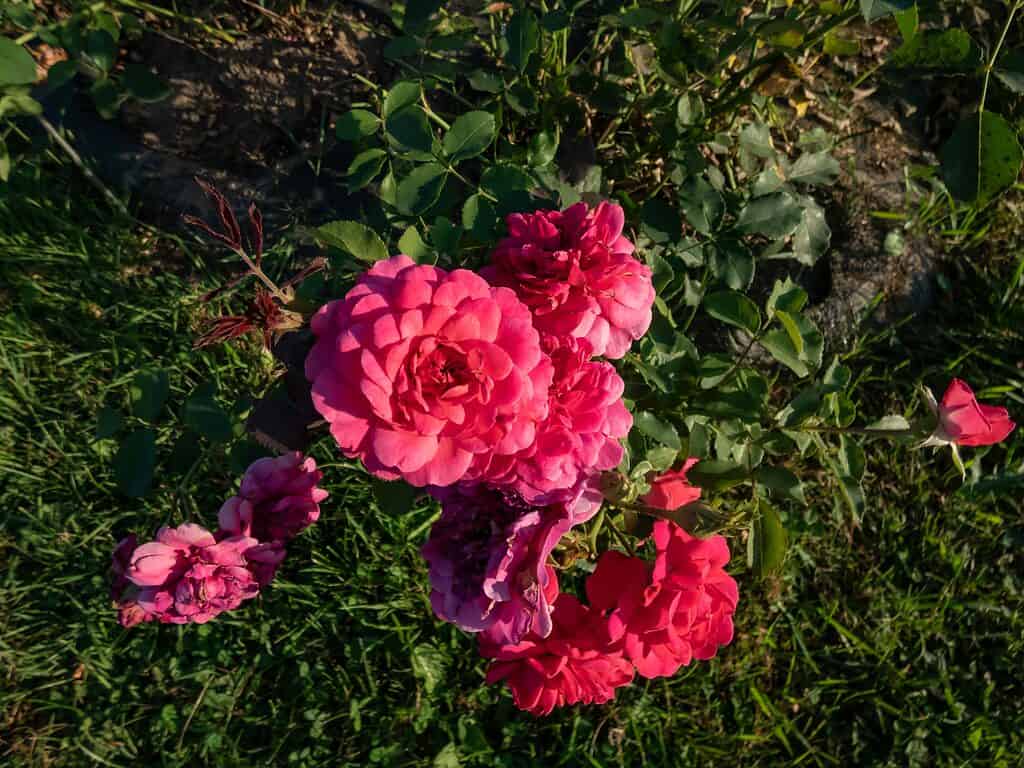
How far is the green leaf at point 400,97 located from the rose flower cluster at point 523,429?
17.8 inches

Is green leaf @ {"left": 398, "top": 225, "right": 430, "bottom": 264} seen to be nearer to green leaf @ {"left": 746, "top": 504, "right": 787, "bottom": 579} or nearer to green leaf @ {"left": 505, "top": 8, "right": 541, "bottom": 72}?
green leaf @ {"left": 505, "top": 8, "right": 541, "bottom": 72}

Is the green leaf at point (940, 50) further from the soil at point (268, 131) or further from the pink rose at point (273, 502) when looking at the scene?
the soil at point (268, 131)

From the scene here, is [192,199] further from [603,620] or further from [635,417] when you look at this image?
[603,620]

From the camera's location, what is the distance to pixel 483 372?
36.8 inches

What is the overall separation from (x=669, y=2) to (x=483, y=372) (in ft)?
5.22

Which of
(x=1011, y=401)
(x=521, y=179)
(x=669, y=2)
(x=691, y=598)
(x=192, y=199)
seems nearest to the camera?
(x=691, y=598)

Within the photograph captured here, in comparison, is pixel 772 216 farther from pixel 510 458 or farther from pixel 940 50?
pixel 510 458

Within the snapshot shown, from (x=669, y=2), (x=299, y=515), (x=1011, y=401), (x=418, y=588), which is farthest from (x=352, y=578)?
(x=1011, y=401)

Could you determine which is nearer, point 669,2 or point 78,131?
point 669,2

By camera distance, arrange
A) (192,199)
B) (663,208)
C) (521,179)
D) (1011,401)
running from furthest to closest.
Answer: (1011,401) → (192,199) → (663,208) → (521,179)

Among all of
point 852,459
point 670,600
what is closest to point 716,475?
point 670,600

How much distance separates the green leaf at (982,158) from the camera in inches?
43.0

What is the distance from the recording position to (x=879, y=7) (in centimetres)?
116

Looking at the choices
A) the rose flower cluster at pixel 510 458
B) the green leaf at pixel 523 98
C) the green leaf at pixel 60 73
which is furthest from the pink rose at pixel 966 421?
the green leaf at pixel 60 73
